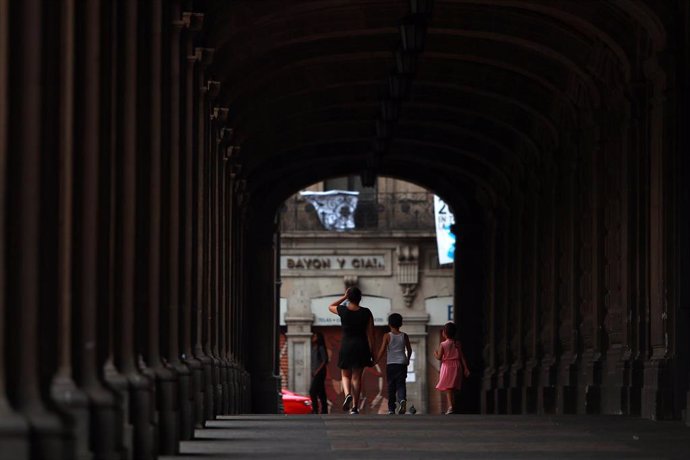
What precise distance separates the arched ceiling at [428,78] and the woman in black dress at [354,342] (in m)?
3.05

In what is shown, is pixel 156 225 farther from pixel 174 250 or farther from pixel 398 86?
pixel 398 86

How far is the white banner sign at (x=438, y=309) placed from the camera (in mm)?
54719

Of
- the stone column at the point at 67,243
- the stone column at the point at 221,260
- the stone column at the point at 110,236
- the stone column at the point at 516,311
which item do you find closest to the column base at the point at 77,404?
the stone column at the point at 67,243

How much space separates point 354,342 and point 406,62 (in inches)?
131

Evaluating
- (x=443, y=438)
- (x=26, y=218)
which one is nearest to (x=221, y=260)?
(x=443, y=438)

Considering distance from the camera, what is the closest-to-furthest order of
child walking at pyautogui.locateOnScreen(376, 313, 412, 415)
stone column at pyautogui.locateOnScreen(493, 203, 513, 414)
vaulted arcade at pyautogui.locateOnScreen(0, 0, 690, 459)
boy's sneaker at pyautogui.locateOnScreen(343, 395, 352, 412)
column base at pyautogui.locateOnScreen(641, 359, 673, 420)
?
vaulted arcade at pyautogui.locateOnScreen(0, 0, 690, 459) → column base at pyautogui.locateOnScreen(641, 359, 673, 420) → boy's sneaker at pyautogui.locateOnScreen(343, 395, 352, 412) → child walking at pyautogui.locateOnScreen(376, 313, 412, 415) → stone column at pyautogui.locateOnScreen(493, 203, 513, 414)

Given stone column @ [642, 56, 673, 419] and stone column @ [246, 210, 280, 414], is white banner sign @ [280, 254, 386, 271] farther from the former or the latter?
stone column @ [642, 56, 673, 419]

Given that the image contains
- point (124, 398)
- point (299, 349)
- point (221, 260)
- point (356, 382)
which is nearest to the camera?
point (124, 398)

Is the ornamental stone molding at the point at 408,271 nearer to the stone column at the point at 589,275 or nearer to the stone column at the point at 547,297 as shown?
the stone column at the point at 547,297

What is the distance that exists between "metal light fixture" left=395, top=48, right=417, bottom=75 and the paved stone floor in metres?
4.37

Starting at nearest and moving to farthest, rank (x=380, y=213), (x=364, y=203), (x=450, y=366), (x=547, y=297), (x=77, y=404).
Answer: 1. (x=77, y=404)
2. (x=450, y=366)
3. (x=547, y=297)
4. (x=364, y=203)
5. (x=380, y=213)

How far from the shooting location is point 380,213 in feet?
182

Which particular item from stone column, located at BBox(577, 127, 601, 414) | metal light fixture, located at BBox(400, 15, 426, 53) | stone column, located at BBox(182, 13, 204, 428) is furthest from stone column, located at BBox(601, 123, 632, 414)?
stone column, located at BBox(182, 13, 204, 428)

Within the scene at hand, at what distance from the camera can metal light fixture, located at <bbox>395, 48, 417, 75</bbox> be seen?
21.0 m
